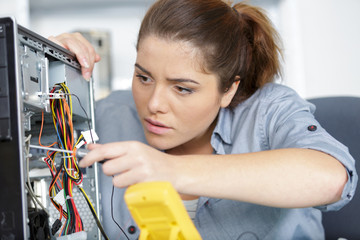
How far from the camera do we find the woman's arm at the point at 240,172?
73cm

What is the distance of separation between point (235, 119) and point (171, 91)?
0.30 metres

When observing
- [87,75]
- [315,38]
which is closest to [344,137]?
[87,75]

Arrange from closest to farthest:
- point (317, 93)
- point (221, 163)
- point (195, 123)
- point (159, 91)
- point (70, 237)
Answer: point (221, 163), point (70, 237), point (159, 91), point (195, 123), point (317, 93)

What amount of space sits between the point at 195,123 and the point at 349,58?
2.26 meters

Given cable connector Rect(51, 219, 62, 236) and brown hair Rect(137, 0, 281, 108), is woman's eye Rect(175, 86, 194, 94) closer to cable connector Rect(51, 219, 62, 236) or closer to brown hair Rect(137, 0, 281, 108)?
brown hair Rect(137, 0, 281, 108)

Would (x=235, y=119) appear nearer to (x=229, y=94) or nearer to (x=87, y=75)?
(x=229, y=94)

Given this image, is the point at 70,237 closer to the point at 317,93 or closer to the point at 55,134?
the point at 55,134

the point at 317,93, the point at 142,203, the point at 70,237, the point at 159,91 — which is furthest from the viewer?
the point at 317,93

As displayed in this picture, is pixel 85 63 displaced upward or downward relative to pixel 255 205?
upward

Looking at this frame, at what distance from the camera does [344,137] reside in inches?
50.6

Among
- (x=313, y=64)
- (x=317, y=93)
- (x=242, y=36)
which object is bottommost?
(x=317, y=93)

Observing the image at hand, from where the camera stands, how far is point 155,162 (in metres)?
0.73

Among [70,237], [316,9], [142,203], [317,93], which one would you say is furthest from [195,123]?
Result: [316,9]

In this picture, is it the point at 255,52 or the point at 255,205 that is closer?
the point at 255,205
